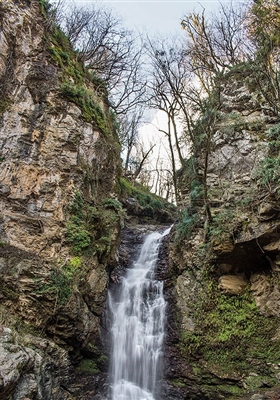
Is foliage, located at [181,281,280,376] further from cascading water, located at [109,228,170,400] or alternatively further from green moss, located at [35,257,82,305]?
green moss, located at [35,257,82,305]

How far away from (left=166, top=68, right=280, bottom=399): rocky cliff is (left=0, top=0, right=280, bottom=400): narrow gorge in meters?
0.03

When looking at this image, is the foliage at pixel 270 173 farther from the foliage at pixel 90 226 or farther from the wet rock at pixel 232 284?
the foliage at pixel 90 226

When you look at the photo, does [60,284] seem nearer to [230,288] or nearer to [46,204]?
[46,204]

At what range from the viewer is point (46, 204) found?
331 inches

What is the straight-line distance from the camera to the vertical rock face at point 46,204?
6785 millimetres

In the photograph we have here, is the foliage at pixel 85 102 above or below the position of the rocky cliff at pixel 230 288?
above

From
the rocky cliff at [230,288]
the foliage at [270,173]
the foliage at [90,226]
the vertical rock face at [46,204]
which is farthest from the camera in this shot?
the foliage at [90,226]

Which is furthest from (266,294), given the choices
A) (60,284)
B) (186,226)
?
(60,284)

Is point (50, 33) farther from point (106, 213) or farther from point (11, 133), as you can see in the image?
point (106, 213)

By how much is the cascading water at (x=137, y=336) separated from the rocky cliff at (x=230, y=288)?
1.53 ft

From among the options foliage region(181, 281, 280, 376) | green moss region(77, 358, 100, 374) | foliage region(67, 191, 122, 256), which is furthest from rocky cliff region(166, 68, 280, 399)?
foliage region(67, 191, 122, 256)

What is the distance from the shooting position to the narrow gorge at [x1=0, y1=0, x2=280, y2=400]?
23.3 ft

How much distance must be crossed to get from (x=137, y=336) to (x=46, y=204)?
5089mm

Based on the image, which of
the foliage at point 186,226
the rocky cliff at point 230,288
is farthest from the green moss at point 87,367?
the foliage at point 186,226
